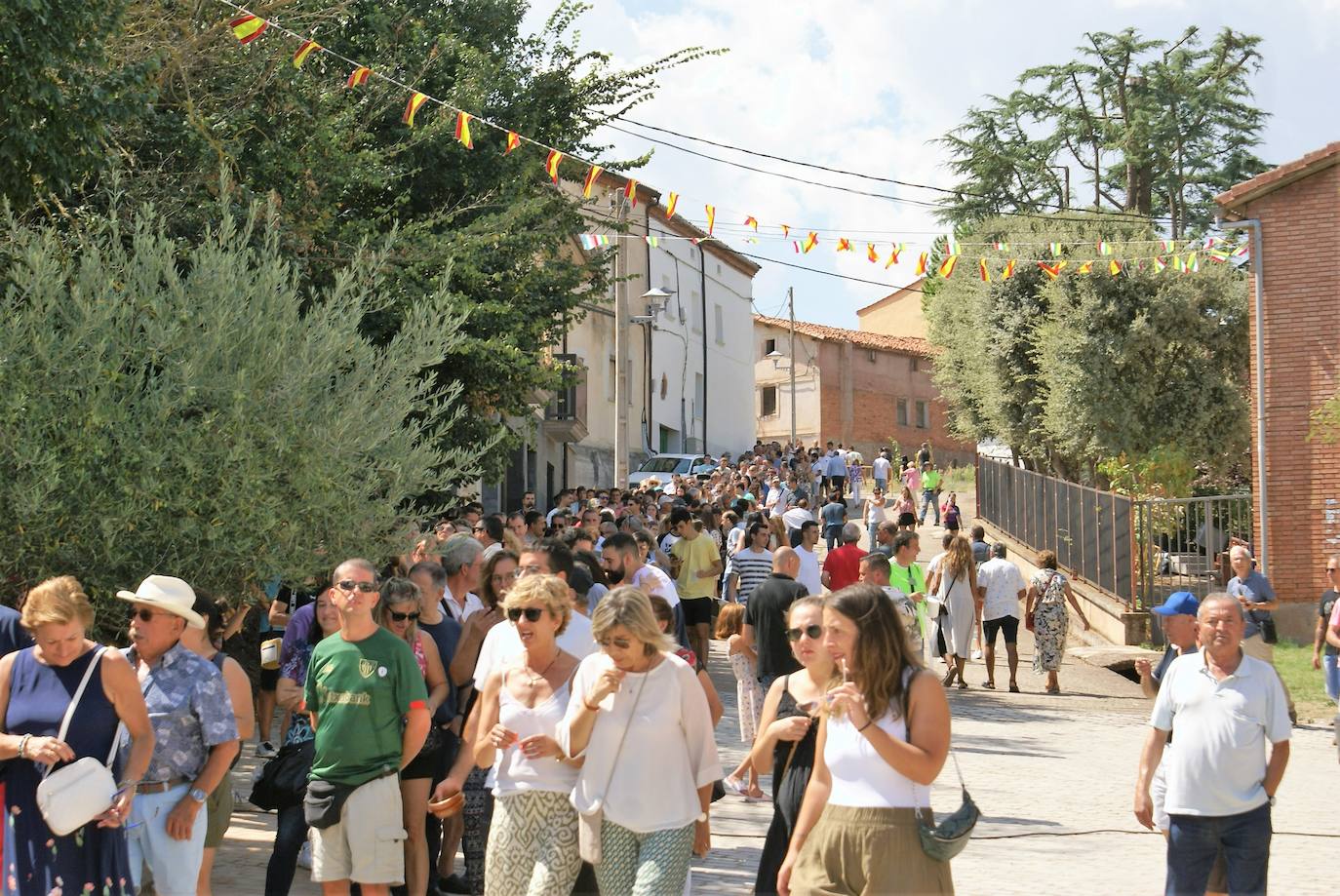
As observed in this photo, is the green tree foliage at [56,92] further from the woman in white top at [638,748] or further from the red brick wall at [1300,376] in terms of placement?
the red brick wall at [1300,376]

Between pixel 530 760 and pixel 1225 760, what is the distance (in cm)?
Answer: 270

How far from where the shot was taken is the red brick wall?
21.8 metres

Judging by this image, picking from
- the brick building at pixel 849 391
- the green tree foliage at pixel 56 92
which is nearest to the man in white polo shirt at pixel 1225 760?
the green tree foliage at pixel 56 92

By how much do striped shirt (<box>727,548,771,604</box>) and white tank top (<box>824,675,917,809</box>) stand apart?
29.2ft

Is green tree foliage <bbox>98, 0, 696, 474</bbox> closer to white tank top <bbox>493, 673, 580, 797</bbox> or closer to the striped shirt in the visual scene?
the striped shirt

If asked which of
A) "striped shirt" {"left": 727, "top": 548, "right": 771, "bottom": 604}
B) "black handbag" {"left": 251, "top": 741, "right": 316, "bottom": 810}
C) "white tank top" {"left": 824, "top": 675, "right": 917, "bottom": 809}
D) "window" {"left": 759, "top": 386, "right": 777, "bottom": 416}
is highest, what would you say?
"window" {"left": 759, "top": 386, "right": 777, "bottom": 416}

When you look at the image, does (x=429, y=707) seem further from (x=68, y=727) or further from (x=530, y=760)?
(x=68, y=727)

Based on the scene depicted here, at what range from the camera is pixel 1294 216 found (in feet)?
73.0

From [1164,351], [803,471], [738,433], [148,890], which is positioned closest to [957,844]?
[148,890]

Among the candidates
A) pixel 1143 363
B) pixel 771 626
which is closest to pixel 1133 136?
pixel 1143 363

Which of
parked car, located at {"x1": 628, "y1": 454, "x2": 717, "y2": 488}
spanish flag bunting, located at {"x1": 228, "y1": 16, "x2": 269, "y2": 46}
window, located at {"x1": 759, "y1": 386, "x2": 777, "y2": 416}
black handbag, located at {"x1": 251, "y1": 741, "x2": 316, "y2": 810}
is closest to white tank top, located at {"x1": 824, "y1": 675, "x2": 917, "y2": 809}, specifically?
black handbag, located at {"x1": 251, "y1": 741, "x2": 316, "y2": 810}

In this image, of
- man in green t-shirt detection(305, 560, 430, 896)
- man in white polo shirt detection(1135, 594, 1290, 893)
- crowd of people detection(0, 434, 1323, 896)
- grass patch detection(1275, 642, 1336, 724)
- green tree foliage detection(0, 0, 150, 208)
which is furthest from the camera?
grass patch detection(1275, 642, 1336, 724)

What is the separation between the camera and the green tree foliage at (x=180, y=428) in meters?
8.42

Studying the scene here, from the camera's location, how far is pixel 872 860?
460cm
